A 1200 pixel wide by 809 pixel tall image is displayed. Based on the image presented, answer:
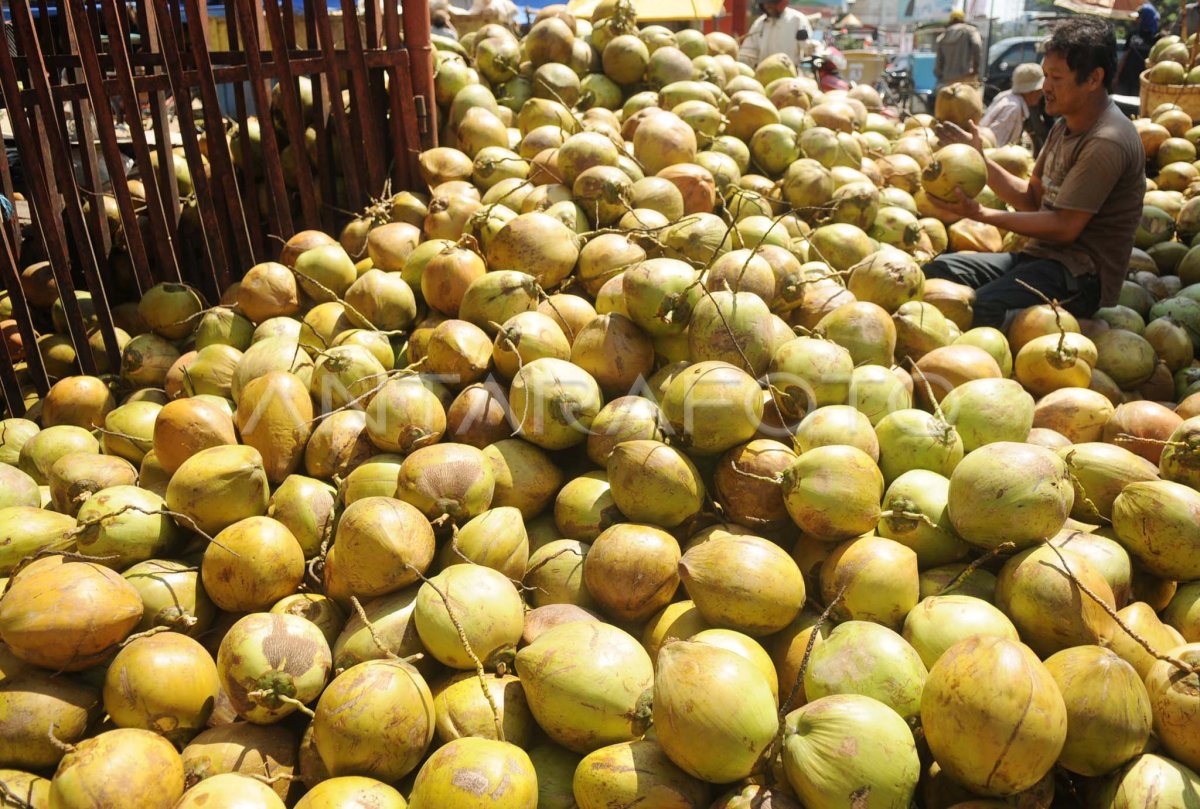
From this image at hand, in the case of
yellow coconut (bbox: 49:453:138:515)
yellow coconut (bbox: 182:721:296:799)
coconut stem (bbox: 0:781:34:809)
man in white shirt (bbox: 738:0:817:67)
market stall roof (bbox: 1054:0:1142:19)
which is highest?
market stall roof (bbox: 1054:0:1142:19)

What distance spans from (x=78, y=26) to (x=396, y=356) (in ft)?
5.98

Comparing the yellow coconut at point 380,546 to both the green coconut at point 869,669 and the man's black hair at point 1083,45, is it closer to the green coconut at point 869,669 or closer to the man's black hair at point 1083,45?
the green coconut at point 869,669

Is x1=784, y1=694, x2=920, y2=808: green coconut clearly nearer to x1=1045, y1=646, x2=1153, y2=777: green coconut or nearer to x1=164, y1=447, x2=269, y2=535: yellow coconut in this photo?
x1=1045, y1=646, x2=1153, y2=777: green coconut

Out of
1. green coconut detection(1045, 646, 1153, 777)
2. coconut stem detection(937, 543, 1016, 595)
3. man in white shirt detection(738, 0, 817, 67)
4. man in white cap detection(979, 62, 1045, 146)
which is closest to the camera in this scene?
green coconut detection(1045, 646, 1153, 777)

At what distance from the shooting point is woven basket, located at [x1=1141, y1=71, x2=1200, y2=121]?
695cm

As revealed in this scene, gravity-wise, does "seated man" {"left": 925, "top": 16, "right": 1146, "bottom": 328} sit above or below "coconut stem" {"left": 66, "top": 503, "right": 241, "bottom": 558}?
above

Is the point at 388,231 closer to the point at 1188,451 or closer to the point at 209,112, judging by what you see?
the point at 209,112

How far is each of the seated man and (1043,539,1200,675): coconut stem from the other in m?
2.17

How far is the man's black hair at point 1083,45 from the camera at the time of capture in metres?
3.98

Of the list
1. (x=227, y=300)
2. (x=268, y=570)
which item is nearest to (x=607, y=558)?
(x=268, y=570)

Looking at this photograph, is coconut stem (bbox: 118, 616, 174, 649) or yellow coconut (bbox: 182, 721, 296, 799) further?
coconut stem (bbox: 118, 616, 174, 649)

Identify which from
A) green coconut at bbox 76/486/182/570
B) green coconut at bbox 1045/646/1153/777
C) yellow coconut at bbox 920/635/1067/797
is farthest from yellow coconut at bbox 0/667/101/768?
green coconut at bbox 1045/646/1153/777

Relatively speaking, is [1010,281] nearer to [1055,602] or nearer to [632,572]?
[1055,602]

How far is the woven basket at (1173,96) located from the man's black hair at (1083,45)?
3823 millimetres
